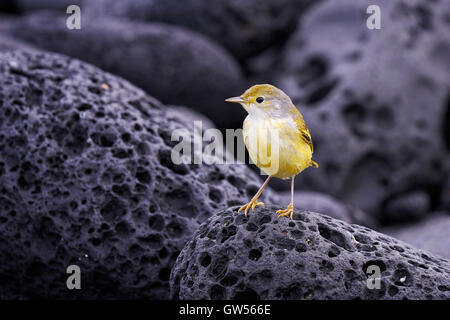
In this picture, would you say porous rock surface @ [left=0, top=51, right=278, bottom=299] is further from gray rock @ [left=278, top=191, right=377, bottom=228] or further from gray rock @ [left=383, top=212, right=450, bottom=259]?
gray rock @ [left=383, top=212, right=450, bottom=259]

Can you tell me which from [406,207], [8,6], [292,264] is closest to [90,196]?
[292,264]

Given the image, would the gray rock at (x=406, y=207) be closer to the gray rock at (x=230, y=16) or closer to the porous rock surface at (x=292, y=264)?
the gray rock at (x=230, y=16)

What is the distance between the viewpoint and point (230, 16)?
9.02 m

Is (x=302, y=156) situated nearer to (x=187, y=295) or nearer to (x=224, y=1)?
(x=187, y=295)

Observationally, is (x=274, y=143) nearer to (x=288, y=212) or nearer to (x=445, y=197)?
(x=288, y=212)

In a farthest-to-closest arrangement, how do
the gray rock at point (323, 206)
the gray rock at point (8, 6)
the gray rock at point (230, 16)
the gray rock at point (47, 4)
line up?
the gray rock at point (8, 6), the gray rock at point (47, 4), the gray rock at point (230, 16), the gray rock at point (323, 206)

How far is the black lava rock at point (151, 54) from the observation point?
802 centimetres

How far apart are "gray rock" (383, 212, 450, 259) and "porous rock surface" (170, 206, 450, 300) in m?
1.85

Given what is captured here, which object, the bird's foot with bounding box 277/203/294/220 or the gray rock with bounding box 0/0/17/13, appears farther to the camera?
the gray rock with bounding box 0/0/17/13

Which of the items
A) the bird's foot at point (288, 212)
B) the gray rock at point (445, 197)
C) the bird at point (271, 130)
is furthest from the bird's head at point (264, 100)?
the gray rock at point (445, 197)

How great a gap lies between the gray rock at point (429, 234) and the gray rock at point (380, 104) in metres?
0.63

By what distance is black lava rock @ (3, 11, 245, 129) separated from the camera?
8023 millimetres

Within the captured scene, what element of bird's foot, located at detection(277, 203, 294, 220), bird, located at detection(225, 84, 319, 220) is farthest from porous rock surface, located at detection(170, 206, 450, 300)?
bird, located at detection(225, 84, 319, 220)
